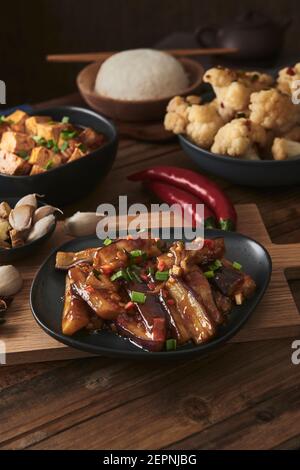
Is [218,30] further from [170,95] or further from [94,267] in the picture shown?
[94,267]

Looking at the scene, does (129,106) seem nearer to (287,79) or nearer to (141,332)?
(287,79)

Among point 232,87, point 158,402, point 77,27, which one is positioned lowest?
point 77,27

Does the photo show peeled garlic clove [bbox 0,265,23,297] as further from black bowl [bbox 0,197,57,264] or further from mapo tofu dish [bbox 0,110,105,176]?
mapo tofu dish [bbox 0,110,105,176]

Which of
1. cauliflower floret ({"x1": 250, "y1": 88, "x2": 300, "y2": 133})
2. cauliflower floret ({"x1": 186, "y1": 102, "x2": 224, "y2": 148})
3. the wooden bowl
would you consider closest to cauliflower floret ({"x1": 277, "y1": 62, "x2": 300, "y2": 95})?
cauliflower floret ({"x1": 250, "y1": 88, "x2": 300, "y2": 133})

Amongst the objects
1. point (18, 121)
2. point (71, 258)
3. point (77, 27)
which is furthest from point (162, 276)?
point (77, 27)

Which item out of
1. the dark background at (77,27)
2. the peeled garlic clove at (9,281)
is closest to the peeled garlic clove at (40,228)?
the peeled garlic clove at (9,281)

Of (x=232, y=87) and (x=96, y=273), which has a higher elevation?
(x=232, y=87)

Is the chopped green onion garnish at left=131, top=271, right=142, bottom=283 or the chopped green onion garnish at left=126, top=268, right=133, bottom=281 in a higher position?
the chopped green onion garnish at left=126, top=268, right=133, bottom=281
